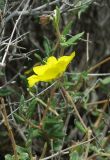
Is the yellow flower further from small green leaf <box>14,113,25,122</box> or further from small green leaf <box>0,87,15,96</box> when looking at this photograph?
small green leaf <box>0,87,15,96</box>

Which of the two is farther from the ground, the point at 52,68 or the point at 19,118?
the point at 52,68

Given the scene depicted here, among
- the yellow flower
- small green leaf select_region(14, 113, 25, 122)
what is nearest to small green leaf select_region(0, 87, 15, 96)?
small green leaf select_region(14, 113, 25, 122)

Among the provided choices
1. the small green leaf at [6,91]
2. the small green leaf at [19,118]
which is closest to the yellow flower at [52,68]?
the small green leaf at [19,118]

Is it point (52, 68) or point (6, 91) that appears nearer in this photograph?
point (52, 68)

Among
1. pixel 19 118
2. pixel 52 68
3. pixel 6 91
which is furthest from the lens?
pixel 6 91

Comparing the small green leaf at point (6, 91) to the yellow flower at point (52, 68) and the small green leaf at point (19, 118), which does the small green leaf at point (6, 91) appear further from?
the yellow flower at point (52, 68)

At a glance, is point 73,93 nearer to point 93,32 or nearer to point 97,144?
point 97,144

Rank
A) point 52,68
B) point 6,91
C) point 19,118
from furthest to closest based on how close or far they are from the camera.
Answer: point 6,91
point 19,118
point 52,68

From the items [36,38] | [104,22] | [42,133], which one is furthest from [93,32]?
[42,133]

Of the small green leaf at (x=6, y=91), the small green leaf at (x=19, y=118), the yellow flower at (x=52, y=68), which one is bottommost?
the small green leaf at (x=19, y=118)

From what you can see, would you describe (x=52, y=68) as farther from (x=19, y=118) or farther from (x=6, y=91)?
(x=6, y=91)

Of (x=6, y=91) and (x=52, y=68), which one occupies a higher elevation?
(x=52, y=68)

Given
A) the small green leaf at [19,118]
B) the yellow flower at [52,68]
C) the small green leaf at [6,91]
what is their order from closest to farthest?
the yellow flower at [52,68]
the small green leaf at [19,118]
the small green leaf at [6,91]

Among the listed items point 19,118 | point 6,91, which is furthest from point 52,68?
point 6,91
